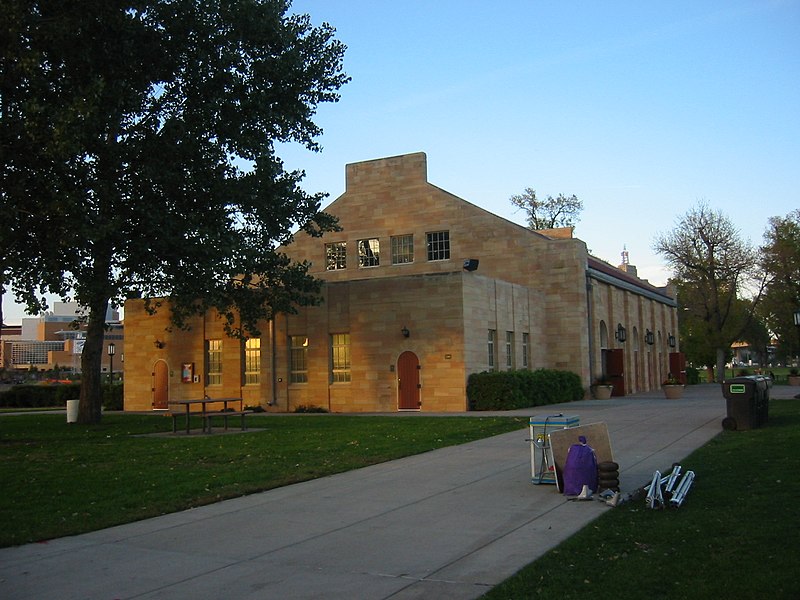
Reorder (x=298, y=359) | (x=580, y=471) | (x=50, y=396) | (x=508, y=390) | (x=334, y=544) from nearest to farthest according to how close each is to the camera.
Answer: (x=334, y=544)
(x=580, y=471)
(x=508, y=390)
(x=298, y=359)
(x=50, y=396)

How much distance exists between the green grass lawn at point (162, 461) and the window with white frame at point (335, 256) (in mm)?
18200

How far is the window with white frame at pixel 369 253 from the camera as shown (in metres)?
42.1

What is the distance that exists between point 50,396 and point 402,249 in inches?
843

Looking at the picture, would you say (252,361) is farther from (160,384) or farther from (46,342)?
(46,342)

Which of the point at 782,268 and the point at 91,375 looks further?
the point at 782,268

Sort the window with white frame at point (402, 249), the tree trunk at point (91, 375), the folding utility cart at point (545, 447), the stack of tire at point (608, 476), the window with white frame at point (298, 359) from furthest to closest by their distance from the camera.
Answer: the window with white frame at point (402, 249) < the window with white frame at point (298, 359) < the tree trunk at point (91, 375) < the folding utility cart at point (545, 447) < the stack of tire at point (608, 476)

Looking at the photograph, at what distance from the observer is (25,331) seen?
163 m

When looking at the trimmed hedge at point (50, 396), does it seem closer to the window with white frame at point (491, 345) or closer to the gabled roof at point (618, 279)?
the window with white frame at point (491, 345)

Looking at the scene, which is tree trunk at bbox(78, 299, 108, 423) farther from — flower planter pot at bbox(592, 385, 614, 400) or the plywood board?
flower planter pot at bbox(592, 385, 614, 400)

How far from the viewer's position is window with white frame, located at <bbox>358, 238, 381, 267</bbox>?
42.1 meters

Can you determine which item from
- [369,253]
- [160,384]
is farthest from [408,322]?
[160,384]

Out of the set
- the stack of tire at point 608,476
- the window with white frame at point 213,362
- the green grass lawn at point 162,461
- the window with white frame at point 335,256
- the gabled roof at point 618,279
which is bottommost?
the green grass lawn at point 162,461

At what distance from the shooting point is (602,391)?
128 feet

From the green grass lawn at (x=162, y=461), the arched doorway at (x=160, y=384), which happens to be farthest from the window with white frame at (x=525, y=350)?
the arched doorway at (x=160, y=384)
